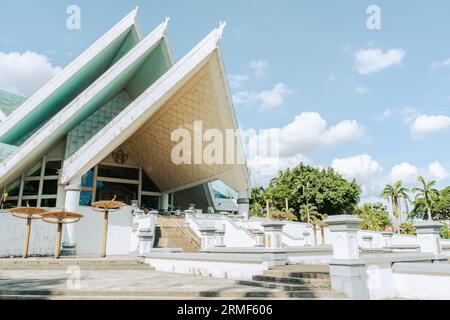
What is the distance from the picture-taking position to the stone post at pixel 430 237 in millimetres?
8250

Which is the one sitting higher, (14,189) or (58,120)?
(58,120)

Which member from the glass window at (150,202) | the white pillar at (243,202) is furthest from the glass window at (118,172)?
the white pillar at (243,202)

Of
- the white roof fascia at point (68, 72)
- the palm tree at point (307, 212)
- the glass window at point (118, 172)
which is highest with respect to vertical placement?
the white roof fascia at point (68, 72)

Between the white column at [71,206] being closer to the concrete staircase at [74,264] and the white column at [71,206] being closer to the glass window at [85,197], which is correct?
the concrete staircase at [74,264]

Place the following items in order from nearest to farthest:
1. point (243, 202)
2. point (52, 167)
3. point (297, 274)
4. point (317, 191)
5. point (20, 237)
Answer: point (297, 274), point (20, 237), point (52, 167), point (243, 202), point (317, 191)

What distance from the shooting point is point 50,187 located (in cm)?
2186

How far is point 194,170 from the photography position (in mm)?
25016

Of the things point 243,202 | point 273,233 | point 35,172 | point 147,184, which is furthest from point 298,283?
point 147,184

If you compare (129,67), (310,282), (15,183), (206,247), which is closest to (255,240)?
(206,247)

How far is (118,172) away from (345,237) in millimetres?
22757

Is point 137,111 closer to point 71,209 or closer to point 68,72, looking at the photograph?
point 68,72

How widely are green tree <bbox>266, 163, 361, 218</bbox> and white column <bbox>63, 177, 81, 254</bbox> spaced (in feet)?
85.6

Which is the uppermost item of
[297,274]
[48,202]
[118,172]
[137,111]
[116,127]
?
[137,111]

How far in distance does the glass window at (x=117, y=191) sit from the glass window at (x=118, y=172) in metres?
0.56
